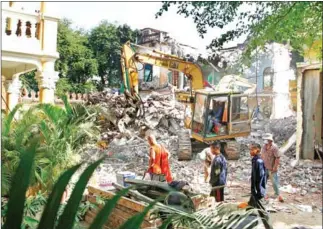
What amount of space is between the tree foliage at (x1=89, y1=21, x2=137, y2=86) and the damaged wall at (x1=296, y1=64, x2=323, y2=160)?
73 centimetres

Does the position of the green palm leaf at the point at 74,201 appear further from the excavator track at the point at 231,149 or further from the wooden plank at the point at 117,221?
the excavator track at the point at 231,149

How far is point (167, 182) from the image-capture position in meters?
1.64

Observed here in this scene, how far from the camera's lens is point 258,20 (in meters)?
1.63

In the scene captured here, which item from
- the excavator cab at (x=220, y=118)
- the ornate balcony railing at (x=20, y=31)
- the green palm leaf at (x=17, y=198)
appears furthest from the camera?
the excavator cab at (x=220, y=118)

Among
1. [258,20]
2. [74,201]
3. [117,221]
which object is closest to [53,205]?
[74,201]

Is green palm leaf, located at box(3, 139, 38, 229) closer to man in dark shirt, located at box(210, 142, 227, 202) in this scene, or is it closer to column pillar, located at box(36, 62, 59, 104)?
column pillar, located at box(36, 62, 59, 104)

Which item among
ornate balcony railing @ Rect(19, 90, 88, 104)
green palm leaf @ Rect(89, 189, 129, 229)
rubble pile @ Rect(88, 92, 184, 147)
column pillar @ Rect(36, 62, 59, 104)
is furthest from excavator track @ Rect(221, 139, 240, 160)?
green palm leaf @ Rect(89, 189, 129, 229)

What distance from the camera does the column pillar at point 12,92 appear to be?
1507mm

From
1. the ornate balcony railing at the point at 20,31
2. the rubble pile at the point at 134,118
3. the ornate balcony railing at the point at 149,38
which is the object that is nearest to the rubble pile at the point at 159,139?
the rubble pile at the point at 134,118

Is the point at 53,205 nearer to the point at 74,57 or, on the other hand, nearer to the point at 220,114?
the point at 74,57

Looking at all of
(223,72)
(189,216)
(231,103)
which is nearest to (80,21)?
(223,72)

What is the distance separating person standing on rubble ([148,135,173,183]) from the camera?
5.42 ft

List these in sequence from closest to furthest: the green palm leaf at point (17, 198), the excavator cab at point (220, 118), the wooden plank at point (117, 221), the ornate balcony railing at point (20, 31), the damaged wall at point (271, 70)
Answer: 1. the green palm leaf at point (17, 198)
2. the wooden plank at point (117, 221)
3. the ornate balcony railing at point (20, 31)
4. the damaged wall at point (271, 70)
5. the excavator cab at point (220, 118)

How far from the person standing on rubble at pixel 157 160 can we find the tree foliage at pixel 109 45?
0.30m
